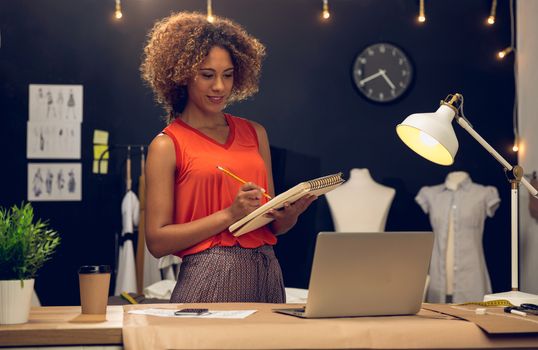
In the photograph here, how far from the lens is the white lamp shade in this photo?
2.41m

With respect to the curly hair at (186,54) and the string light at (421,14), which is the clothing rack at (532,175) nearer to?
the string light at (421,14)

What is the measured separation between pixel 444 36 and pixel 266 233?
12.8 feet

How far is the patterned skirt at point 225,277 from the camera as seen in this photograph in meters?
2.51

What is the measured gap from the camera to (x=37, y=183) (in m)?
5.82

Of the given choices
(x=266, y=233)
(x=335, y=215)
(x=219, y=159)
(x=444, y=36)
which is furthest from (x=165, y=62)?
(x=444, y=36)

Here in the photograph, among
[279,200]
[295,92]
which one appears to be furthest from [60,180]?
[279,200]

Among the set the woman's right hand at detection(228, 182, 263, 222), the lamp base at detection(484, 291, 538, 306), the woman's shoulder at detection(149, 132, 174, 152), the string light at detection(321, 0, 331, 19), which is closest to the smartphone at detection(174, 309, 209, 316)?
the woman's right hand at detection(228, 182, 263, 222)

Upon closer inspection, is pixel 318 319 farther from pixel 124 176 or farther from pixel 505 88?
pixel 505 88

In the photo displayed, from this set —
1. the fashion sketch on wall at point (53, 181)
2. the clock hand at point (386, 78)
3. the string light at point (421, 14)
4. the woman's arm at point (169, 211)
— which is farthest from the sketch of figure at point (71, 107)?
the woman's arm at point (169, 211)

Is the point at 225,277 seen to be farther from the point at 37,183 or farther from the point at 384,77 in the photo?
the point at 384,77

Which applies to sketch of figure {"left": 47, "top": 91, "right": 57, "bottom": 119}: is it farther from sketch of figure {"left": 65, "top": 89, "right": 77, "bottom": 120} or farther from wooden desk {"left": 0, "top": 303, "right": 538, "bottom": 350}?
wooden desk {"left": 0, "top": 303, "right": 538, "bottom": 350}

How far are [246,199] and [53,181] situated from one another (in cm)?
372

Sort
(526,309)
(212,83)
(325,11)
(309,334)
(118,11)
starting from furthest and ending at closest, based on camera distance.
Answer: (325,11) → (118,11) → (212,83) → (526,309) → (309,334)

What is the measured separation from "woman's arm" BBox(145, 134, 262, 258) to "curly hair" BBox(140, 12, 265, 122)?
0.22 m
